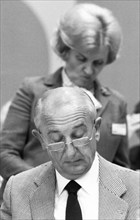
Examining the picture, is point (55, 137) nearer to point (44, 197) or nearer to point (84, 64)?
point (44, 197)

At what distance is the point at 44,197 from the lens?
2.64 m

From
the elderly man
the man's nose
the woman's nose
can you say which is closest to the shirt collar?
the elderly man

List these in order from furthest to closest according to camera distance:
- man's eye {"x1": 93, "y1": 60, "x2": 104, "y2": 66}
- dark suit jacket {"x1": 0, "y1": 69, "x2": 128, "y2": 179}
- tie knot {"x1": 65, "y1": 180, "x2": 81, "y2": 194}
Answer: man's eye {"x1": 93, "y1": 60, "x2": 104, "y2": 66}
dark suit jacket {"x1": 0, "y1": 69, "x2": 128, "y2": 179}
tie knot {"x1": 65, "y1": 180, "x2": 81, "y2": 194}

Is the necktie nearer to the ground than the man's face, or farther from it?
nearer to the ground

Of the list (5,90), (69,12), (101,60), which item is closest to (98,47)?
(101,60)

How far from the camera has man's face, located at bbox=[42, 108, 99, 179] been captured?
2520 millimetres

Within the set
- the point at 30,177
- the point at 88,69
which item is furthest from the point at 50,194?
the point at 88,69

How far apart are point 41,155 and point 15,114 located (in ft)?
0.90

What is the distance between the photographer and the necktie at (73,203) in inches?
101

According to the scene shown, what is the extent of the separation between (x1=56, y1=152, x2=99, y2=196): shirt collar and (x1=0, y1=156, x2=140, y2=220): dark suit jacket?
2 cm

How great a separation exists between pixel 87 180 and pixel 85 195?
65mm

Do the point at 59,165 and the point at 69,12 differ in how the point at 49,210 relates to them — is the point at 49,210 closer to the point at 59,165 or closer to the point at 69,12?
the point at 59,165

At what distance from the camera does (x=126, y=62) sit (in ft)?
15.4

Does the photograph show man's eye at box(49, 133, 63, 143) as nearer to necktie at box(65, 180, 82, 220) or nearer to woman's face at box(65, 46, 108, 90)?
necktie at box(65, 180, 82, 220)
